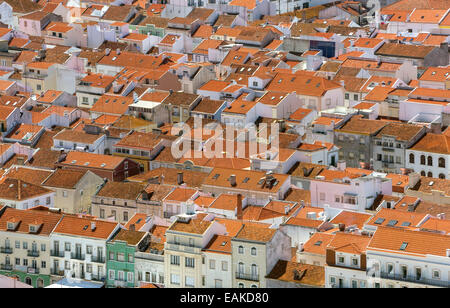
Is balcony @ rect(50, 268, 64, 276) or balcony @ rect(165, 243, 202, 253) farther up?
balcony @ rect(165, 243, 202, 253)

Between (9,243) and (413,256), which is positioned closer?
(413,256)

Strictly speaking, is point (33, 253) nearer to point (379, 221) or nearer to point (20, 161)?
point (379, 221)

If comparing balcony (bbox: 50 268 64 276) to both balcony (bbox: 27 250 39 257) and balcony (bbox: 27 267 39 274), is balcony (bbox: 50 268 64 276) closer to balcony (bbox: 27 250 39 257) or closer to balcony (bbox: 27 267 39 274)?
balcony (bbox: 27 267 39 274)

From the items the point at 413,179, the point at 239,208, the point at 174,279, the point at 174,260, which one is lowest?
the point at 413,179

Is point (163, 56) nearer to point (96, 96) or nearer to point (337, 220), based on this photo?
point (96, 96)

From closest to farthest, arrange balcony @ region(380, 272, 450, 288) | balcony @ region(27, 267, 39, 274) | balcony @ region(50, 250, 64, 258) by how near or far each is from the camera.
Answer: balcony @ region(380, 272, 450, 288), balcony @ region(50, 250, 64, 258), balcony @ region(27, 267, 39, 274)

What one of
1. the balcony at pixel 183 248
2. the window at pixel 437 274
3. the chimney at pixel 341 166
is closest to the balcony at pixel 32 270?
the balcony at pixel 183 248

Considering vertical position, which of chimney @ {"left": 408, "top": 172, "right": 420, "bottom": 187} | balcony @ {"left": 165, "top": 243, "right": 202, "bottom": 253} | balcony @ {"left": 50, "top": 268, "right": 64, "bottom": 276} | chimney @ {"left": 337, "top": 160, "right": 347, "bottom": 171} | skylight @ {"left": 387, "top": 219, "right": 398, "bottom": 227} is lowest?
chimney @ {"left": 337, "top": 160, "right": 347, "bottom": 171}

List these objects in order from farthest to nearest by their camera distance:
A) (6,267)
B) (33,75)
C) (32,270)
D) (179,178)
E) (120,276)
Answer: (33,75) → (179,178) → (6,267) → (32,270) → (120,276)

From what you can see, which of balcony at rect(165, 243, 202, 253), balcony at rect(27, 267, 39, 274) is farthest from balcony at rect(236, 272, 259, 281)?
balcony at rect(27, 267, 39, 274)

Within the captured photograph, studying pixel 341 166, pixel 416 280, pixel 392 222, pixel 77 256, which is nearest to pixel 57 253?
pixel 77 256
